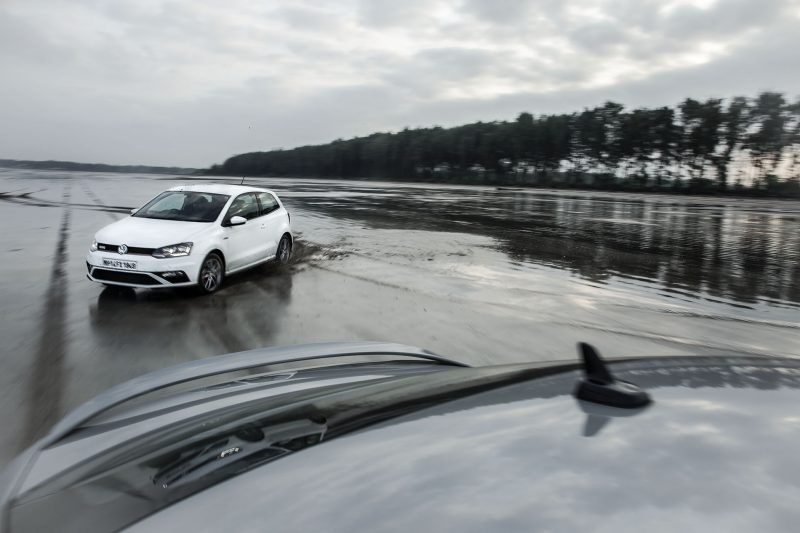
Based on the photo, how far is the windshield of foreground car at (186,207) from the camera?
30.0 ft

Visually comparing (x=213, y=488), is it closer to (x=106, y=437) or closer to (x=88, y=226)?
(x=106, y=437)

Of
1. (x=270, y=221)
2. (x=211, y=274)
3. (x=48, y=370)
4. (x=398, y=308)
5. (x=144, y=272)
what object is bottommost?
(x=48, y=370)

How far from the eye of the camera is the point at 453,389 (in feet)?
7.40

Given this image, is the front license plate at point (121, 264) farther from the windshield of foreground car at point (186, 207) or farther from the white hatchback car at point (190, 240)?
the windshield of foreground car at point (186, 207)

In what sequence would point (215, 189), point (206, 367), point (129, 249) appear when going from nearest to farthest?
point (206, 367) → point (129, 249) → point (215, 189)

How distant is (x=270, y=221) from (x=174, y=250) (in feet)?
9.54

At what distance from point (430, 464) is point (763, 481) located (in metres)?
0.76

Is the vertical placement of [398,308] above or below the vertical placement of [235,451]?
below

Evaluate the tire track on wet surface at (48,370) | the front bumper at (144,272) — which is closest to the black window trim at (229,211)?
the front bumper at (144,272)

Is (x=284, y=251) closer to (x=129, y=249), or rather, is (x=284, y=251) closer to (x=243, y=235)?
(x=243, y=235)

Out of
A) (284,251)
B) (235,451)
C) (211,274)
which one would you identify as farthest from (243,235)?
(235,451)

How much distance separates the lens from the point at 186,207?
9.44 metres

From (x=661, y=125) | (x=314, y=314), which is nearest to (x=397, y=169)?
(x=661, y=125)

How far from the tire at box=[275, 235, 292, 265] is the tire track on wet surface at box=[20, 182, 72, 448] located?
12.7 ft
